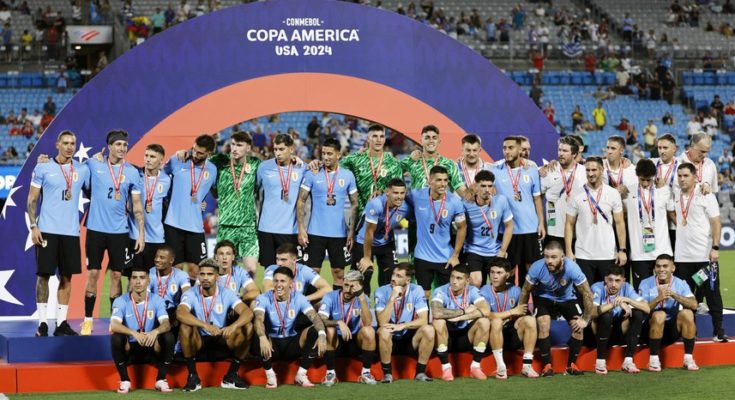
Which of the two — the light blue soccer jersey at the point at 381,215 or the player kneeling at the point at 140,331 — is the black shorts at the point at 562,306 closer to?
the light blue soccer jersey at the point at 381,215

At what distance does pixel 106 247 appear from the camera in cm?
1097

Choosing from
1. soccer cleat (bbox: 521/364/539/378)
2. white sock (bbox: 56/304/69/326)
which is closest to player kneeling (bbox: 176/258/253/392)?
white sock (bbox: 56/304/69/326)

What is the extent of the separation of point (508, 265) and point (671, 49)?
21427 mm

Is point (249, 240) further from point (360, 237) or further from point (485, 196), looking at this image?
point (485, 196)

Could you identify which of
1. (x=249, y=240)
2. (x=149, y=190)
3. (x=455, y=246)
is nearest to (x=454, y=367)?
(x=455, y=246)

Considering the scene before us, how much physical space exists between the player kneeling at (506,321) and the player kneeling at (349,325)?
3.54 feet

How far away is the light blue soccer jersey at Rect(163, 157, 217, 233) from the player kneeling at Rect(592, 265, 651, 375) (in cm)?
365

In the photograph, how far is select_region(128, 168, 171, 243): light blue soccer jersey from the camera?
438 inches

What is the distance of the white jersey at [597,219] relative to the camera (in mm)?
11211

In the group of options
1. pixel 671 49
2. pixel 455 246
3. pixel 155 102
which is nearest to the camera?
pixel 455 246

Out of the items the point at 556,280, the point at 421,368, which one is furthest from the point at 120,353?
the point at 556,280

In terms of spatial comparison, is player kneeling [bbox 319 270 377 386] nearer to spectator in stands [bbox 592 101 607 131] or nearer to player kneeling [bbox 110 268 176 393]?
player kneeling [bbox 110 268 176 393]

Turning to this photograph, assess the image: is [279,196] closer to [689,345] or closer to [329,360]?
[329,360]

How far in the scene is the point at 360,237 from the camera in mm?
11617
